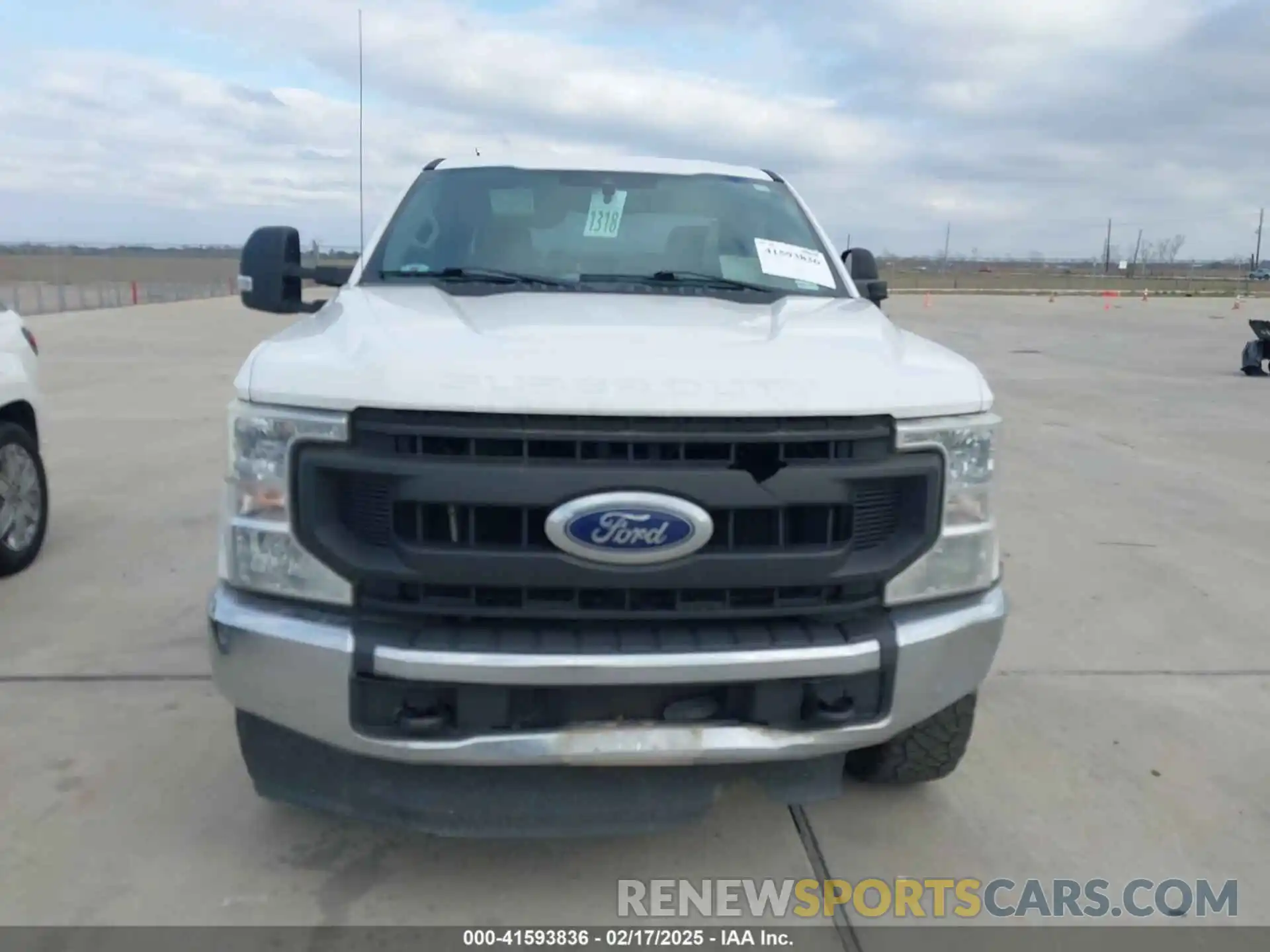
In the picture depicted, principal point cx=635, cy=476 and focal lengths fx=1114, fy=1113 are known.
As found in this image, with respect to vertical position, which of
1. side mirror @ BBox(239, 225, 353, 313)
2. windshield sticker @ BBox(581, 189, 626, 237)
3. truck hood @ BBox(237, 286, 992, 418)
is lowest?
truck hood @ BBox(237, 286, 992, 418)

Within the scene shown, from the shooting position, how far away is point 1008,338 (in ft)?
74.1

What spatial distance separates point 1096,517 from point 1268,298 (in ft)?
181

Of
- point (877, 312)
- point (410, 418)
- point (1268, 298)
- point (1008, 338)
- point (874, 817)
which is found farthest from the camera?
point (1268, 298)

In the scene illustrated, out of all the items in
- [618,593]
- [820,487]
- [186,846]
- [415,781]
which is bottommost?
[186,846]

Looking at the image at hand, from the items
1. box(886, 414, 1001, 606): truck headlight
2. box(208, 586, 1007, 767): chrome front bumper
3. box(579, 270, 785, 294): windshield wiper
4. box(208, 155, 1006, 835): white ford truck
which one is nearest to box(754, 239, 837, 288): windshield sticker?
box(579, 270, 785, 294): windshield wiper

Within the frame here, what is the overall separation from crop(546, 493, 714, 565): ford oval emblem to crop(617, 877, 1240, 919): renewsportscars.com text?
984 mm

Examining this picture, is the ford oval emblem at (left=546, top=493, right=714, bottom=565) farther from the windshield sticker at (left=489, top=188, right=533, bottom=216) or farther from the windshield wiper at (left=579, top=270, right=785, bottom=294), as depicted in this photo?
the windshield sticker at (left=489, top=188, right=533, bottom=216)

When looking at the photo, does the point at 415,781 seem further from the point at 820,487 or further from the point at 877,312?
the point at 877,312

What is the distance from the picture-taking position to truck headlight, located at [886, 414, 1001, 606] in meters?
2.61

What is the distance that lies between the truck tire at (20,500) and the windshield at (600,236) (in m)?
2.41

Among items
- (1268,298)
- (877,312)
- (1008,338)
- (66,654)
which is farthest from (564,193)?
(1268,298)

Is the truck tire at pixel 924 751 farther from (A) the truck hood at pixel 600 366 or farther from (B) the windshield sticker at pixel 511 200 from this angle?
→ (B) the windshield sticker at pixel 511 200

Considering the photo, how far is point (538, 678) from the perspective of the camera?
2.40 m

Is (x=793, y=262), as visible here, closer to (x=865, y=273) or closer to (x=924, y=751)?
(x=865, y=273)
